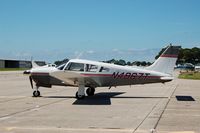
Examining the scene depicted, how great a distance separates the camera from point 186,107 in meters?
16.7

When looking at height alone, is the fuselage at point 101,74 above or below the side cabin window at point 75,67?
below

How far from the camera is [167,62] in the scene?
71.9ft

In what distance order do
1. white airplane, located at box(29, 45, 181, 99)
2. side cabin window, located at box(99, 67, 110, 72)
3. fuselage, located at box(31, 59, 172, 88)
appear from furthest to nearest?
1. side cabin window, located at box(99, 67, 110, 72)
2. fuselage, located at box(31, 59, 172, 88)
3. white airplane, located at box(29, 45, 181, 99)

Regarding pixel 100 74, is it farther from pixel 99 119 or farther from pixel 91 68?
pixel 99 119

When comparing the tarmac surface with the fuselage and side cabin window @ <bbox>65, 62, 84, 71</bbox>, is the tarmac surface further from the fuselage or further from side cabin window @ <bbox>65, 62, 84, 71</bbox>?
the fuselage

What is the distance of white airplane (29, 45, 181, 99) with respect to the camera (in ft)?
67.5

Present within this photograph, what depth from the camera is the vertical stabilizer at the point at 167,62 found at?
71.5 ft

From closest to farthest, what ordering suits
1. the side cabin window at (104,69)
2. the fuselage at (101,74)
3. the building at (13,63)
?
the fuselage at (101,74) < the side cabin window at (104,69) < the building at (13,63)

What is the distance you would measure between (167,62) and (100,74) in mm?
3669

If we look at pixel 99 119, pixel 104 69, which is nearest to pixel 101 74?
pixel 104 69

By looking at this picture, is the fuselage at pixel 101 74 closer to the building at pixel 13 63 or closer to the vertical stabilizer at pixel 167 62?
the vertical stabilizer at pixel 167 62

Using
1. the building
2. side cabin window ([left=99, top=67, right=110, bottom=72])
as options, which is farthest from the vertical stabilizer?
the building

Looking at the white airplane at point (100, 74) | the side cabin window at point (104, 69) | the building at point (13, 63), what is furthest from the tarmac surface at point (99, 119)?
the building at point (13, 63)

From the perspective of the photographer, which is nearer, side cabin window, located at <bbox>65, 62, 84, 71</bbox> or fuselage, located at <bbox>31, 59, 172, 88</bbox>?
side cabin window, located at <bbox>65, 62, 84, 71</bbox>
